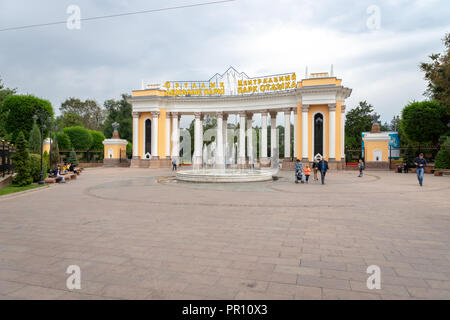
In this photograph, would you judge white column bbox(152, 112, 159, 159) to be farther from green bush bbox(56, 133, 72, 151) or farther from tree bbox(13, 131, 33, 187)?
tree bbox(13, 131, 33, 187)

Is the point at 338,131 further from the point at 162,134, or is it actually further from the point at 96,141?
the point at 96,141

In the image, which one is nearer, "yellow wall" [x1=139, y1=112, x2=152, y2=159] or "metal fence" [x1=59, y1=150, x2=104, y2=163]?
"metal fence" [x1=59, y1=150, x2=104, y2=163]

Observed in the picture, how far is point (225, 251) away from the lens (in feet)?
17.0

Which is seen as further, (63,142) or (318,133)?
(63,142)

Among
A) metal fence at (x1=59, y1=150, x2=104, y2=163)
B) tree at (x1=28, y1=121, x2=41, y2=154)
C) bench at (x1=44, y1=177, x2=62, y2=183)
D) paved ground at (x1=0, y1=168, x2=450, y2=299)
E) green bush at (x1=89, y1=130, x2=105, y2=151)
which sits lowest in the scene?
paved ground at (x1=0, y1=168, x2=450, y2=299)

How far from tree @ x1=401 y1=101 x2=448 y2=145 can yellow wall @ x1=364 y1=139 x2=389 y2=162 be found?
5423mm

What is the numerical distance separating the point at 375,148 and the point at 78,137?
1704 inches

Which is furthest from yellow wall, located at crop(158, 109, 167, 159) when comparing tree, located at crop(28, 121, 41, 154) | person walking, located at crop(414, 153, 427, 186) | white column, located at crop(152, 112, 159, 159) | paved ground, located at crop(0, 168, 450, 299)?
paved ground, located at crop(0, 168, 450, 299)

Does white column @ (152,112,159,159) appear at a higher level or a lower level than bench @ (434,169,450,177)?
higher

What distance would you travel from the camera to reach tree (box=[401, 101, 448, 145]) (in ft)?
111

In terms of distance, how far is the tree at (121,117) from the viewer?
60.6 metres

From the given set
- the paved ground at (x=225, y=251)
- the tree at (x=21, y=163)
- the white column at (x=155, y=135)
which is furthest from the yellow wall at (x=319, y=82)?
the tree at (x=21, y=163)

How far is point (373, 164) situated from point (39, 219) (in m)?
33.2

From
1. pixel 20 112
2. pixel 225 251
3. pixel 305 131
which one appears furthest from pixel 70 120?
pixel 225 251
